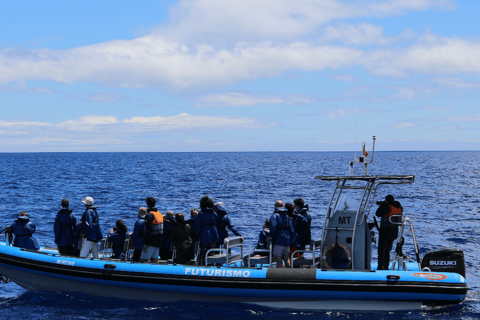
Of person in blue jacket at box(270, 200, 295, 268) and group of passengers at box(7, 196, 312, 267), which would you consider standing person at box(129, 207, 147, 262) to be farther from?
person in blue jacket at box(270, 200, 295, 268)

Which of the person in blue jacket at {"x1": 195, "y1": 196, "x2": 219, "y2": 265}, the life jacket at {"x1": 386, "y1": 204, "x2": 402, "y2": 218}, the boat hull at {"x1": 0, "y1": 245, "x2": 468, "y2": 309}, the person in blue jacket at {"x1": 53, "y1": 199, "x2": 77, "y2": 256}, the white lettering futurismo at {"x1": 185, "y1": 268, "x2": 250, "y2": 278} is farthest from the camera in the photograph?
the person in blue jacket at {"x1": 53, "y1": 199, "x2": 77, "y2": 256}

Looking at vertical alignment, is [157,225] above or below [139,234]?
above

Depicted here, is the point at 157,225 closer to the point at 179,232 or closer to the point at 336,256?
the point at 179,232

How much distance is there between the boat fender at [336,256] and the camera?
9414 mm

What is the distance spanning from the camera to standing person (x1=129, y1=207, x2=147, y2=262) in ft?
32.3

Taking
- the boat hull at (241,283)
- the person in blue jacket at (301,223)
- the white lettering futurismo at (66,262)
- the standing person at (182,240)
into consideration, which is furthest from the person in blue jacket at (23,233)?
the person in blue jacket at (301,223)

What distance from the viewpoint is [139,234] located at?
32.6 ft

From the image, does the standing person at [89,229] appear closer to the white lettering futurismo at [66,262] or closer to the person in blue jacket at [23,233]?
the white lettering futurismo at [66,262]

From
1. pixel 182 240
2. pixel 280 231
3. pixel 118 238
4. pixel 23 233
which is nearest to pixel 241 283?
pixel 280 231

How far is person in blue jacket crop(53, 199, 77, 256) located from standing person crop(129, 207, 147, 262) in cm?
147

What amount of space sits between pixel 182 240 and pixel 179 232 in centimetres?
20

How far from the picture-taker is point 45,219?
22.5m

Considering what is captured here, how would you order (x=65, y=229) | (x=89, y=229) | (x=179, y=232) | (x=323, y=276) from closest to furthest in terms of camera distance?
1. (x=323, y=276)
2. (x=179, y=232)
3. (x=89, y=229)
4. (x=65, y=229)

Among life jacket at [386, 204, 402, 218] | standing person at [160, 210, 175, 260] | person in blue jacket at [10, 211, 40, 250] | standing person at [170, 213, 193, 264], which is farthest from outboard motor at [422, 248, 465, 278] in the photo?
person in blue jacket at [10, 211, 40, 250]
